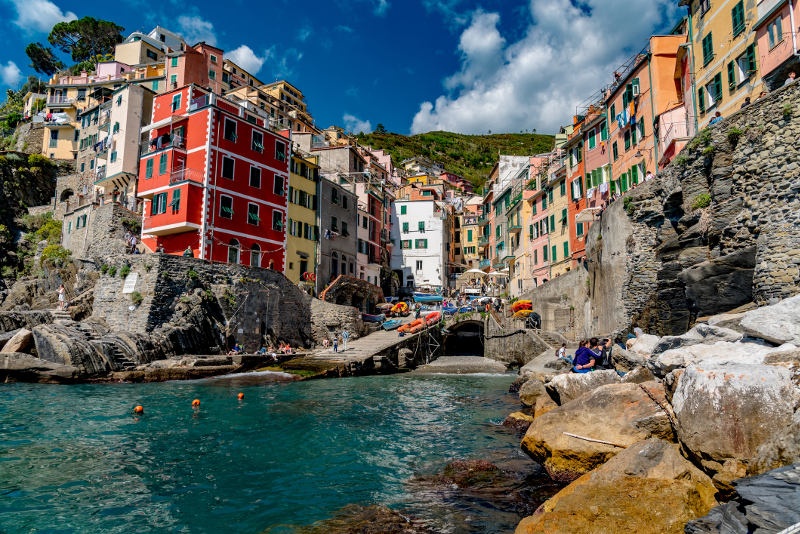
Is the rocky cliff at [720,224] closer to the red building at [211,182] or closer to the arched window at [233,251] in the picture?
the arched window at [233,251]

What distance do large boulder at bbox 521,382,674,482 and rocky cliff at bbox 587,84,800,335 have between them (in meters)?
8.82

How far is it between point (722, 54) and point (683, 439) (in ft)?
86.3

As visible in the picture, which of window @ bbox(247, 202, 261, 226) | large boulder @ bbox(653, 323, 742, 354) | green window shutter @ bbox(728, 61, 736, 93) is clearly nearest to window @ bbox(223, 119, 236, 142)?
window @ bbox(247, 202, 261, 226)

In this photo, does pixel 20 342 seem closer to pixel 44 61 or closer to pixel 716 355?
pixel 716 355

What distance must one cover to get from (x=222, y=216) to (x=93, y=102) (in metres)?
51.3

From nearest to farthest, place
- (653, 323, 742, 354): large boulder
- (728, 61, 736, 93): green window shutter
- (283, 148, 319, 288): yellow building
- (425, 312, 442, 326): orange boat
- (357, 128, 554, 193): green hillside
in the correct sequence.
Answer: (653, 323, 742, 354): large boulder → (728, 61, 736, 93): green window shutter → (425, 312, 442, 326): orange boat → (283, 148, 319, 288): yellow building → (357, 128, 554, 193): green hillside

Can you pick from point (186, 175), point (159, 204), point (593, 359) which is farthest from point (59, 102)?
point (593, 359)

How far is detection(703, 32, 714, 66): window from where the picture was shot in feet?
91.8

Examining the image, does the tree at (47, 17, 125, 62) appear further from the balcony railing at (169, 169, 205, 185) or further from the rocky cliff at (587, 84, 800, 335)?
the rocky cliff at (587, 84, 800, 335)

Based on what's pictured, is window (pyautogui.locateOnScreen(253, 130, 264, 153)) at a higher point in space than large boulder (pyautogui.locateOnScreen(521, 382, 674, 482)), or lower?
higher

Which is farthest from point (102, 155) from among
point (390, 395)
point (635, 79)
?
point (635, 79)

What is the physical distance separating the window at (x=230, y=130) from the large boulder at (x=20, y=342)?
20433 millimetres

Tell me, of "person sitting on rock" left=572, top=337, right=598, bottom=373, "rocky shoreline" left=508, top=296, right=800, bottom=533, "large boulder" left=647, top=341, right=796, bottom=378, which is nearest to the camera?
"rocky shoreline" left=508, top=296, right=800, bottom=533

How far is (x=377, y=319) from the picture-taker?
51.6 metres
